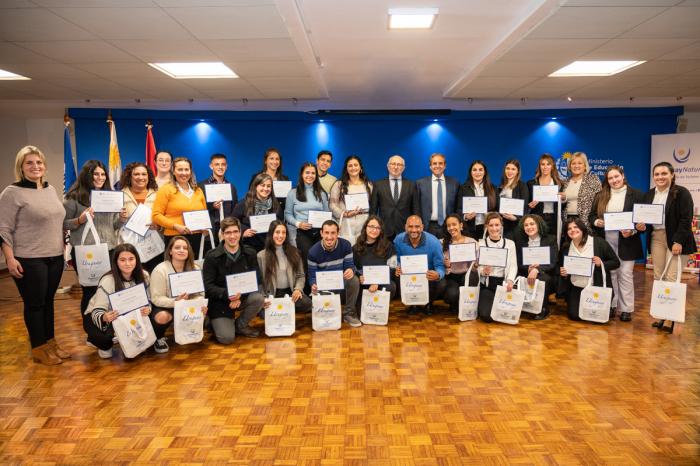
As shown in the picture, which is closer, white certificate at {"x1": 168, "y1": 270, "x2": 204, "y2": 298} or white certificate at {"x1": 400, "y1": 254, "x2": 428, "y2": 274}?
white certificate at {"x1": 168, "y1": 270, "x2": 204, "y2": 298}

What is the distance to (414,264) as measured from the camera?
4988 mm

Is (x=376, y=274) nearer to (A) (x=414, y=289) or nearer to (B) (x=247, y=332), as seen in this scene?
(A) (x=414, y=289)

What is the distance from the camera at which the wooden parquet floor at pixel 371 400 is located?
2600 millimetres

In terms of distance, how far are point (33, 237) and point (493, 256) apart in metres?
4.11

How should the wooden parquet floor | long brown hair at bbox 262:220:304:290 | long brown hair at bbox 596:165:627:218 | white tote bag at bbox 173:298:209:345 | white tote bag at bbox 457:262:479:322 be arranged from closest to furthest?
the wooden parquet floor → white tote bag at bbox 173:298:209:345 → long brown hair at bbox 262:220:304:290 → white tote bag at bbox 457:262:479:322 → long brown hair at bbox 596:165:627:218

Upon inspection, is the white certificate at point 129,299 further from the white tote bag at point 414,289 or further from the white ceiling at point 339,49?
the white tote bag at point 414,289

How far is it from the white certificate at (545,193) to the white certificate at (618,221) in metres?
0.63

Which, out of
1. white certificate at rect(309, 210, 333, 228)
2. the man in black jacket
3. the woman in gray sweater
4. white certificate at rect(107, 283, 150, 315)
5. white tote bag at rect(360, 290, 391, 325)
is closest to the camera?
the woman in gray sweater

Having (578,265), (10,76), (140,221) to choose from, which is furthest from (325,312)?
(10,76)

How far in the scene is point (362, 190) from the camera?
545cm

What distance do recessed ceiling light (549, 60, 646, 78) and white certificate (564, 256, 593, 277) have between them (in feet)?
8.68

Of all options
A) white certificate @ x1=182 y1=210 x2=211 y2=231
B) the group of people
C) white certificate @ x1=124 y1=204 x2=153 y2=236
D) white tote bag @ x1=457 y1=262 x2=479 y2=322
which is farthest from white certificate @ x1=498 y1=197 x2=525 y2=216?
white certificate @ x1=124 y1=204 x2=153 y2=236

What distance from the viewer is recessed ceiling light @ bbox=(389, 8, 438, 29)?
431 cm

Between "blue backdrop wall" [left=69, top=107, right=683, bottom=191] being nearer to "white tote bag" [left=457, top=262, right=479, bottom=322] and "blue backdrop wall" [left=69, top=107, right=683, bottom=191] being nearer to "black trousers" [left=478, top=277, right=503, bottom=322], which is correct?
"black trousers" [left=478, top=277, right=503, bottom=322]
